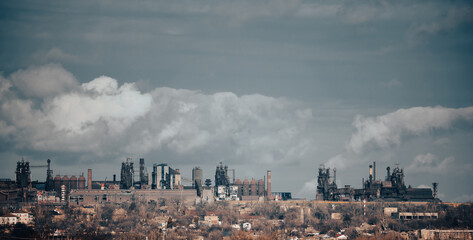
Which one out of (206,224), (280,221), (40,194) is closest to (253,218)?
(280,221)

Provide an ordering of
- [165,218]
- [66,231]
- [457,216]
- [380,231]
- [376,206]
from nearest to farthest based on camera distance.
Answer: [66,231]
[380,231]
[457,216]
[165,218]
[376,206]

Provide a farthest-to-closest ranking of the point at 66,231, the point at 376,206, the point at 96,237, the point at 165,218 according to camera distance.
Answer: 1. the point at 376,206
2. the point at 165,218
3. the point at 66,231
4. the point at 96,237

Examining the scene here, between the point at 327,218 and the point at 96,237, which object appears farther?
the point at 327,218

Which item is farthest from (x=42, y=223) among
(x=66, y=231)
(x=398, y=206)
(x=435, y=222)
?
(x=398, y=206)

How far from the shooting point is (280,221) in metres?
181

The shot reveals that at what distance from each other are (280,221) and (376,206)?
89.2 feet

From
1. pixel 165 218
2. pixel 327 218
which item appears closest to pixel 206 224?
pixel 165 218

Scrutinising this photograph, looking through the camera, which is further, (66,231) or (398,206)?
(398,206)

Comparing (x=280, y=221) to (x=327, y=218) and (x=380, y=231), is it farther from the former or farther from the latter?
(x=380, y=231)

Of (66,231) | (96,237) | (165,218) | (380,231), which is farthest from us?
(165,218)

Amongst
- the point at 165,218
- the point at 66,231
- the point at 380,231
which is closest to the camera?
the point at 66,231

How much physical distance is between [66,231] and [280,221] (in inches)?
2441

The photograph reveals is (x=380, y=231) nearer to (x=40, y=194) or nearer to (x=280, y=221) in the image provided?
(x=280, y=221)

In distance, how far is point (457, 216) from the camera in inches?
6462
